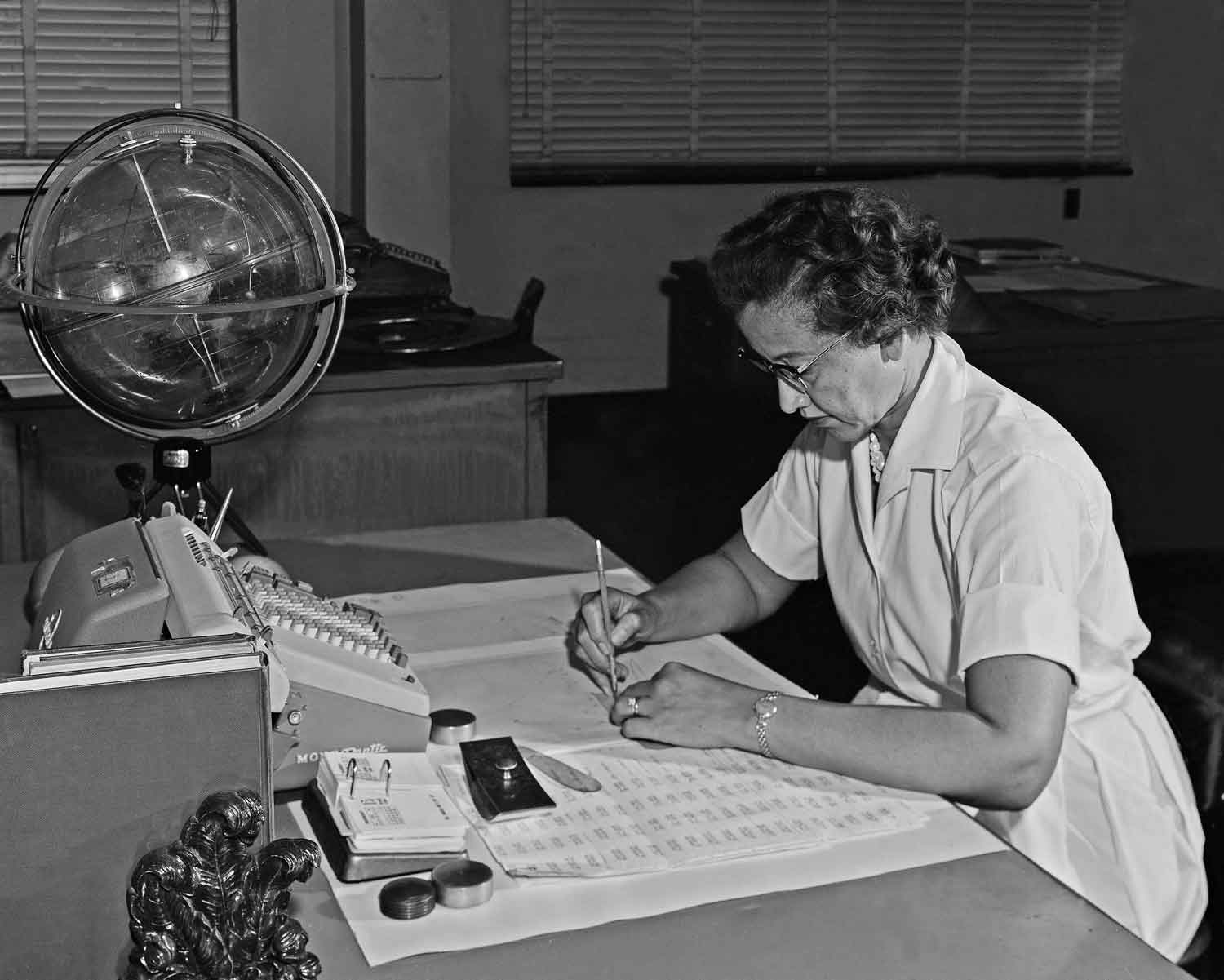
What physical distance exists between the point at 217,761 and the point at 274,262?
664 mm

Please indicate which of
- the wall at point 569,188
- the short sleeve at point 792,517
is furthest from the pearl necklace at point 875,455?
the wall at point 569,188

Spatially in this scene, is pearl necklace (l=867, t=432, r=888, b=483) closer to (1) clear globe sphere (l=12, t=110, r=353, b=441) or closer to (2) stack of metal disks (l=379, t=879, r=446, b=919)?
(1) clear globe sphere (l=12, t=110, r=353, b=441)

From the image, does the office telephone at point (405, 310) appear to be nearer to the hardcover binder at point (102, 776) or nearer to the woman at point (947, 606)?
the woman at point (947, 606)

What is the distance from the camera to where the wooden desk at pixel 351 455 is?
299 cm

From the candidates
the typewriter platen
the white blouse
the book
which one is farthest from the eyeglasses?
the book

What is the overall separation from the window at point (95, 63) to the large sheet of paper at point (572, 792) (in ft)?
14.3

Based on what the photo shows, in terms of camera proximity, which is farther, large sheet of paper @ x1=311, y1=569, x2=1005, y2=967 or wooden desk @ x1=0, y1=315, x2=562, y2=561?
wooden desk @ x1=0, y1=315, x2=562, y2=561

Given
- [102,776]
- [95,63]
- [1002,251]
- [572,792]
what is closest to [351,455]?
[572,792]

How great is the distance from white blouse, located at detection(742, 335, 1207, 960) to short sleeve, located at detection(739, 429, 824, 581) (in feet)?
0.49

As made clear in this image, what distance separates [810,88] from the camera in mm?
6840

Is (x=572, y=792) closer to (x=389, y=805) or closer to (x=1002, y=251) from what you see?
(x=389, y=805)

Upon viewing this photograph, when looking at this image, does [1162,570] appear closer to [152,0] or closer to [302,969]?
[302,969]

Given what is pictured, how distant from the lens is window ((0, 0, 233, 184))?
5641 millimetres

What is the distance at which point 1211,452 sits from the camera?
4.38 m
